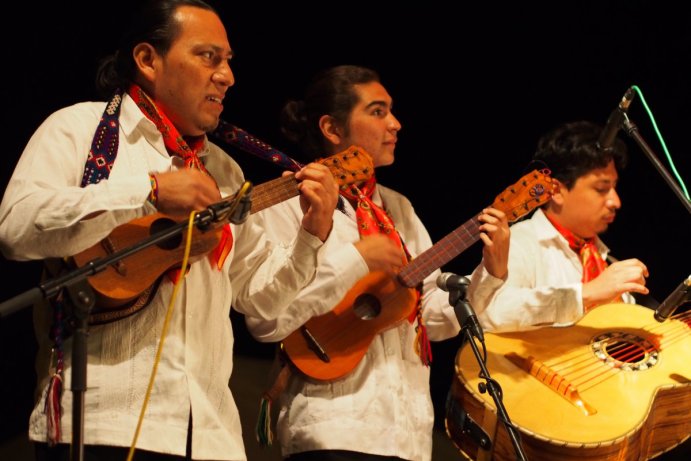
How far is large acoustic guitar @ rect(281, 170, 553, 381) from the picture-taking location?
2652 mm

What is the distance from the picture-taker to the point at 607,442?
2701 mm

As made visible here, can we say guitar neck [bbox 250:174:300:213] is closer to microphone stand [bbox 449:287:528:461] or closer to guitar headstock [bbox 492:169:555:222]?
microphone stand [bbox 449:287:528:461]

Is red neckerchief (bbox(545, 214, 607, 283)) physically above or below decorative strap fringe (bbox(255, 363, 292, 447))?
above

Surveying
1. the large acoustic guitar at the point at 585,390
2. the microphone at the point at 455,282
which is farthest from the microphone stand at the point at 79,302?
the large acoustic guitar at the point at 585,390

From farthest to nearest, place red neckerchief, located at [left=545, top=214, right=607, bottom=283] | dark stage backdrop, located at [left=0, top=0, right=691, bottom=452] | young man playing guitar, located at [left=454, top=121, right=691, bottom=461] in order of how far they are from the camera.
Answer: dark stage backdrop, located at [left=0, top=0, right=691, bottom=452]
red neckerchief, located at [left=545, top=214, right=607, bottom=283]
young man playing guitar, located at [left=454, top=121, right=691, bottom=461]

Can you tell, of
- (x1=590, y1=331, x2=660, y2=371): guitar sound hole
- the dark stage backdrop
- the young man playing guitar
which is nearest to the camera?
the young man playing guitar

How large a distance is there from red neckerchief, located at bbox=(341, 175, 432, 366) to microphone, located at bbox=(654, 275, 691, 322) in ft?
2.91

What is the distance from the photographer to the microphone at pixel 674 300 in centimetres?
292

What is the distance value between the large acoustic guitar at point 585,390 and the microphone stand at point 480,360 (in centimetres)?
58

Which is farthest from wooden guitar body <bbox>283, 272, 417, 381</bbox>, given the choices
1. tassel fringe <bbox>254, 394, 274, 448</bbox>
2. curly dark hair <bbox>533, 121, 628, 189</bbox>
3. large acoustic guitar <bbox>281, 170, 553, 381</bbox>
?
curly dark hair <bbox>533, 121, 628, 189</bbox>

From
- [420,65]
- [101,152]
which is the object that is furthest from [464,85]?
[101,152]

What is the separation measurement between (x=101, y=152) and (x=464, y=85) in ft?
8.61

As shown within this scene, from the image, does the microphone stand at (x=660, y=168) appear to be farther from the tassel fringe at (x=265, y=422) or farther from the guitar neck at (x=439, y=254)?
the tassel fringe at (x=265, y=422)

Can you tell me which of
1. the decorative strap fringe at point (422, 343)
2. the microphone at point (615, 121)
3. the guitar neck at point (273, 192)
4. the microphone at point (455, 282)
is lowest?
the decorative strap fringe at point (422, 343)
